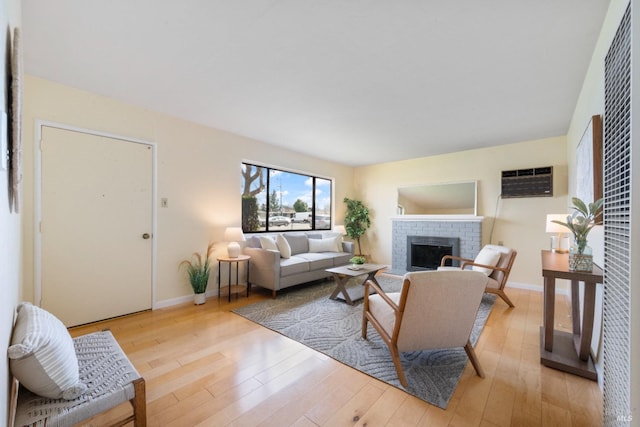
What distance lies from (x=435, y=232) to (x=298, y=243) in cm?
264

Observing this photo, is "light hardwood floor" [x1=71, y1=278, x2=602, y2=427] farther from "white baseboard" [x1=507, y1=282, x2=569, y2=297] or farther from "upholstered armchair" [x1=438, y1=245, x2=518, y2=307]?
"white baseboard" [x1=507, y1=282, x2=569, y2=297]

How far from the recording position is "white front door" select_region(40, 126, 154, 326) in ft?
8.34

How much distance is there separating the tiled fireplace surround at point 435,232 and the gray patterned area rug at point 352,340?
3.71 feet

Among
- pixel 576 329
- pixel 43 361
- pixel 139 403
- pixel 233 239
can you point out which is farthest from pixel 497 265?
pixel 43 361

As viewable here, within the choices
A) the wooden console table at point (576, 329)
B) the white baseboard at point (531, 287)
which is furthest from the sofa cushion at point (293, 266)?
the white baseboard at point (531, 287)

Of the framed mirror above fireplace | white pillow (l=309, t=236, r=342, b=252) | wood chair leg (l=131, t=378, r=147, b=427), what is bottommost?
wood chair leg (l=131, t=378, r=147, b=427)

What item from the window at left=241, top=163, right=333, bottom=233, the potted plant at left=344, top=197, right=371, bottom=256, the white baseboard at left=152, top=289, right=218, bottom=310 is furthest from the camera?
the potted plant at left=344, top=197, right=371, bottom=256

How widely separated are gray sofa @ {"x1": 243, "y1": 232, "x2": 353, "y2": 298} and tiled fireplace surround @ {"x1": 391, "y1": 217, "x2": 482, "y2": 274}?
3.70 feet

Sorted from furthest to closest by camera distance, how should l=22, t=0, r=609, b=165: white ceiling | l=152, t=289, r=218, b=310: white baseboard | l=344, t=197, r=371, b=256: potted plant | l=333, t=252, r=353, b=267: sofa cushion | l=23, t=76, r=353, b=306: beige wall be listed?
l=344, t=197, r=371, b=256: potted plant < l=333, t=252, r=353, b=267: sofa cushion < l=152, t=289, r=218, b=310: white baseboard < l=23, t=76, r=353, b=306: beige wall < l=22, t=0, r=609, b=165: white ceiling

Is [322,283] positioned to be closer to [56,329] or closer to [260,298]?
[260,298]

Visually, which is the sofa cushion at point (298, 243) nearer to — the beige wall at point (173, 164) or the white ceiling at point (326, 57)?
the beige wall at point (173, 164)

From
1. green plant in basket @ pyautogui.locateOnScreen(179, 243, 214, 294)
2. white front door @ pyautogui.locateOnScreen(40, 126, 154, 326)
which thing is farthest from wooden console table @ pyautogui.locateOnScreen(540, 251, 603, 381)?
white front door @ pyautogui.locateOnScreen(40, 126, 154, 326)

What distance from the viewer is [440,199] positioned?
5.05 meters

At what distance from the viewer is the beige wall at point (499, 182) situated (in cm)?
404
